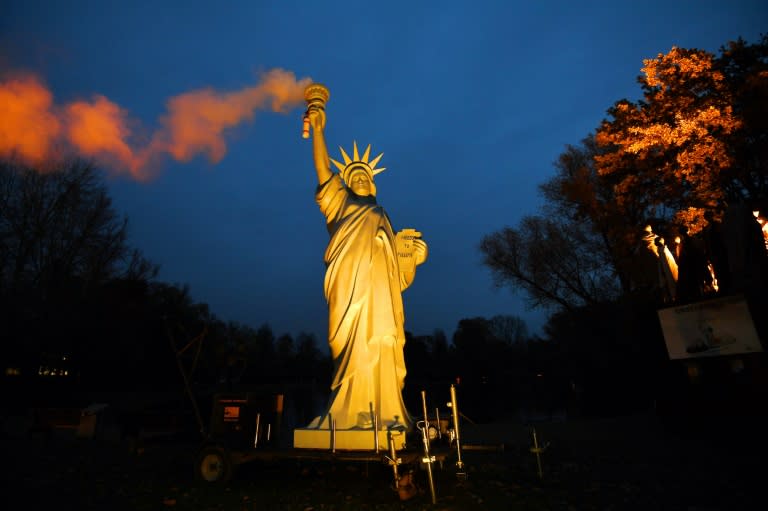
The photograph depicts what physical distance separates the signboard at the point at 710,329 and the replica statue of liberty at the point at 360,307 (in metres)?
9.18

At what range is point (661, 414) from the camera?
11.8m

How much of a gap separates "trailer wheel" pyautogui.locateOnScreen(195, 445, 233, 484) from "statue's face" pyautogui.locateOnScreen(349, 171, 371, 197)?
15.6 feet

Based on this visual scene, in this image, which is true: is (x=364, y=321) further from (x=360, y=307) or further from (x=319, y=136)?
(x=319, y=136)

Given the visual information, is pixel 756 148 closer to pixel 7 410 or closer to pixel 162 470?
pixel 162 470

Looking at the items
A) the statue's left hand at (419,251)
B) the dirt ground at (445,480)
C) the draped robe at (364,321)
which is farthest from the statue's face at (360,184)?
the dirt ground at (445,480)

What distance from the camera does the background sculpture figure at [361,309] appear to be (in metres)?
6.55

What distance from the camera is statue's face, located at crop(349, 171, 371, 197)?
8047 millimetres

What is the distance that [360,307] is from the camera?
22.7 feet

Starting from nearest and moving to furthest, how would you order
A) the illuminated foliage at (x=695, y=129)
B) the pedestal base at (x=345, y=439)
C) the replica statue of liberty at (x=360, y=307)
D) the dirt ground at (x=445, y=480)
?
the dirt ground at (x=445, y=480)
the pedestal base at (x=345, y=439)
the replica statue of liberty at (x=360, y=307)
the illuminated foliage at (x=695, y=129)

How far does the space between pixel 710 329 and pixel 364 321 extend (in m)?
10.1

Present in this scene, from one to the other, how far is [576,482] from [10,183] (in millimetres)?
27535

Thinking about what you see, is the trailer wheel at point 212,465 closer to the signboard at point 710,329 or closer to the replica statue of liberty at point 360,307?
the replica statue of liberty at point 360,307

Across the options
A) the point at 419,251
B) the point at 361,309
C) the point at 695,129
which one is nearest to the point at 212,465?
the point at 361,309

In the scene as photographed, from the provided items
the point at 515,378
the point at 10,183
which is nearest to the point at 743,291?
the point at 10,183
